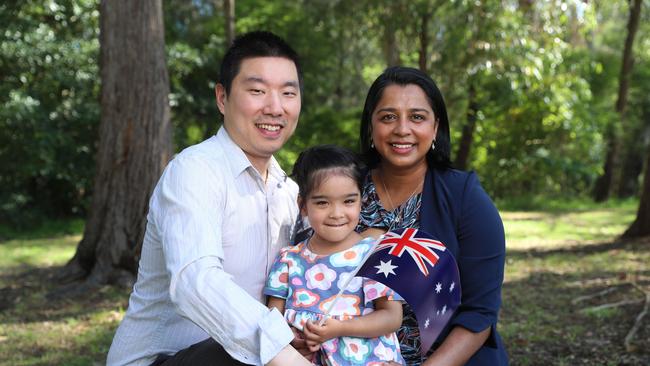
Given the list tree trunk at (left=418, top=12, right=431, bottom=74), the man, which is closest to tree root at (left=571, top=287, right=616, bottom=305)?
the man

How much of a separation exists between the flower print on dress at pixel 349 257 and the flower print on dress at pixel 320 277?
38mm

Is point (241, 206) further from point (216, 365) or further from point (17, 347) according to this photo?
point (17, 347)

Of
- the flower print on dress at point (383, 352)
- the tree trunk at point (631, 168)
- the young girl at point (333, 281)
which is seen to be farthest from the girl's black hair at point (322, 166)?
the tree trunk at point (631, 168)

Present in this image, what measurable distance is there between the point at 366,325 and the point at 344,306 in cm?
13

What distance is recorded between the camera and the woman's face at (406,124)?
2.87m

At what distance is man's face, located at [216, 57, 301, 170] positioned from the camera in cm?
272

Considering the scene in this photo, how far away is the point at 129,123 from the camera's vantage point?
7262 millimetres

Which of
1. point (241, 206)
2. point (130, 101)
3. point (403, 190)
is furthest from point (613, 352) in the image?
point (130, 101)

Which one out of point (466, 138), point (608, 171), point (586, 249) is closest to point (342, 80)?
point (466, 138)

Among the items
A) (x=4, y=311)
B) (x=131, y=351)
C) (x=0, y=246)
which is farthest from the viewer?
(x=0, y=246)

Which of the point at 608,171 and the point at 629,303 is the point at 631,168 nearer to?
the point at 608,171

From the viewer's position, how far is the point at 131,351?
2.62m

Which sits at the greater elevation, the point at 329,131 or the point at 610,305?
the point at 329,131

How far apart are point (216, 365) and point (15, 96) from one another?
1162 cm
